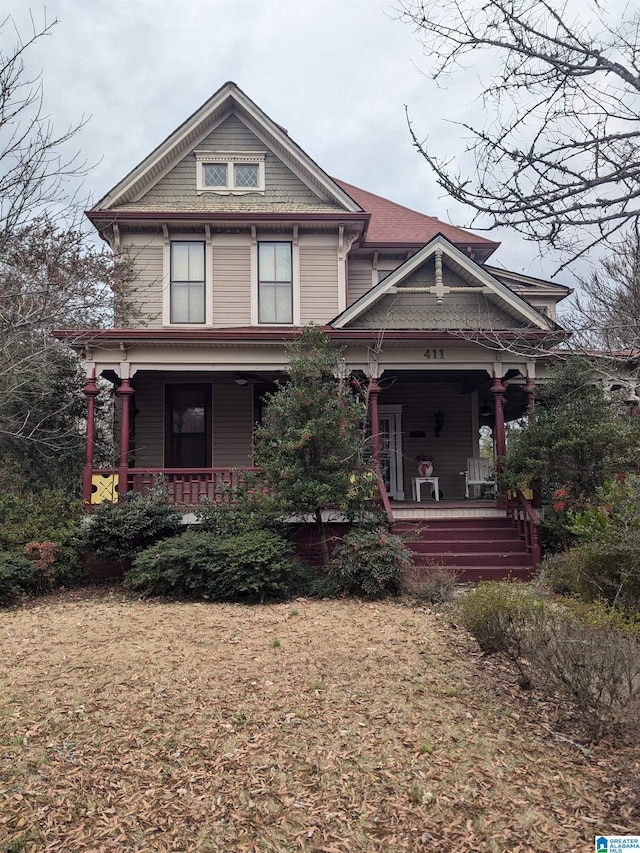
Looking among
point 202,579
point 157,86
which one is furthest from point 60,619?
point 157,86

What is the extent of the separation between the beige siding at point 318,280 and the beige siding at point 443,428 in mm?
2537

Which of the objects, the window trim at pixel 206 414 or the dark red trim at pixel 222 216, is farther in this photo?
the window trim at pixel 206 414

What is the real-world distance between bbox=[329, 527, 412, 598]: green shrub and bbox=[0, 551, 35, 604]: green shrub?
14.4 ft

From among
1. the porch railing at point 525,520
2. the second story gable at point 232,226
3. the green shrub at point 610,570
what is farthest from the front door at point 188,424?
the green shrub at point 610,570

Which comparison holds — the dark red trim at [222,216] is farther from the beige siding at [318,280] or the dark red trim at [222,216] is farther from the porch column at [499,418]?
the porch column at [499,418]

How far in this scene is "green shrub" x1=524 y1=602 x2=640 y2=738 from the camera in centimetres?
403

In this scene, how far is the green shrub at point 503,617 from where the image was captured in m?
4.87

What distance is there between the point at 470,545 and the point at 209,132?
37.1 ft

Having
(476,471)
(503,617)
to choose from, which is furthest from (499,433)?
(503,617)

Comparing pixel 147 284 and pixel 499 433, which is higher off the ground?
pixel 147 284

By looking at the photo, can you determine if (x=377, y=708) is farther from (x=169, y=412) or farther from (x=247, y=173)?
(x=247, y=173)

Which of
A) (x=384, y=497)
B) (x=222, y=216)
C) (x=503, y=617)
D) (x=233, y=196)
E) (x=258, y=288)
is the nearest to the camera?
(x=503, y=617)

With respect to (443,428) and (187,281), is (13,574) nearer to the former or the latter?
(187,281)

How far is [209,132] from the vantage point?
14133mm
